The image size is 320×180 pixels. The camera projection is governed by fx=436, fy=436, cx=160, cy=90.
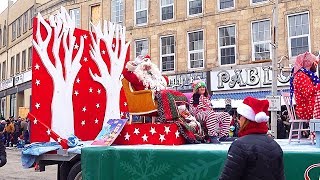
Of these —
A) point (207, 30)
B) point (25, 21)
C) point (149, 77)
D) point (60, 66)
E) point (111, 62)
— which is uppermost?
point (25, 21)

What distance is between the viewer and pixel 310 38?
19.0m

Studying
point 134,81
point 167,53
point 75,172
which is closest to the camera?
point 75,172

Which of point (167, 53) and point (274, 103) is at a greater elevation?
point (167, 53)

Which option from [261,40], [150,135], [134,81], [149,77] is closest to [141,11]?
[261,40]

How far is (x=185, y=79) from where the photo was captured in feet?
74.5

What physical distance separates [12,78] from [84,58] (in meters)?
29.5

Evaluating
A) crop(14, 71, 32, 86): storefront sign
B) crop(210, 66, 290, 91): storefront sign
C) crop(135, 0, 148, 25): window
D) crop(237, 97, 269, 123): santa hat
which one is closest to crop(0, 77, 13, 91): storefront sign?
crop(14, 71, 32, 86): storefront sign

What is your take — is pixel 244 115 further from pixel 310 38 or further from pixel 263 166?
pixel 310 38

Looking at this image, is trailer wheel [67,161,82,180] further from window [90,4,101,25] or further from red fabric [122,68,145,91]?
window [90,4,101,25]

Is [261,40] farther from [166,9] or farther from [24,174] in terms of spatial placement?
[24,174]

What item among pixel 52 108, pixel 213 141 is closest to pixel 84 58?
pixel 52 108

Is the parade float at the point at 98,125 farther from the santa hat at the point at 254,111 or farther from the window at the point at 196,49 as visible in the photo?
the window at the point at 196,49

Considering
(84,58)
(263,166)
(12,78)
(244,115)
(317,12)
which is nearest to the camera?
(263,166)

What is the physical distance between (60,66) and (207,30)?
586 inches
